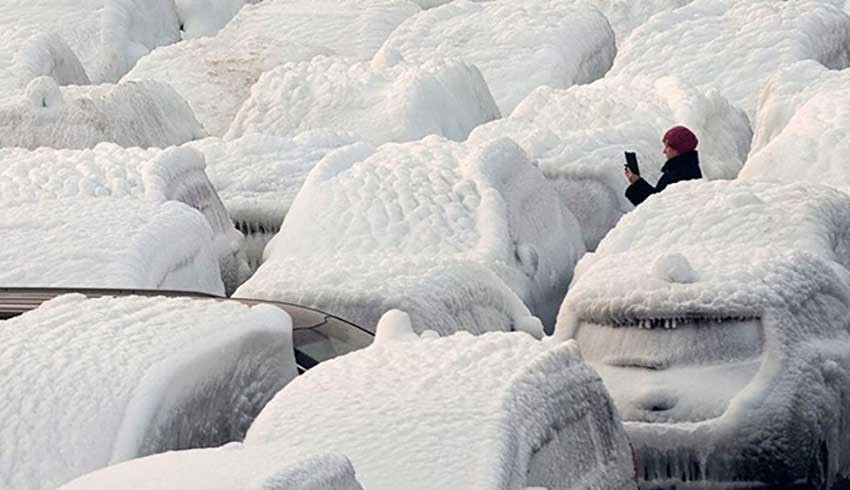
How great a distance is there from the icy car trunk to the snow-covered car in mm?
1244

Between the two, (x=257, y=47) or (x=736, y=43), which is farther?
(x=257, y=47)

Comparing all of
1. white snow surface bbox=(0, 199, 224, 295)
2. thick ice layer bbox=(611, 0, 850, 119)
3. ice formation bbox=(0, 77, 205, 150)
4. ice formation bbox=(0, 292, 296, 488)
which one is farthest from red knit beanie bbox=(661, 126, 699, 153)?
ice formation bbox=(0, 292, 296, 488)

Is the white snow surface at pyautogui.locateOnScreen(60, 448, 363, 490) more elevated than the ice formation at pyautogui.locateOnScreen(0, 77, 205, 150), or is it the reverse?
the white snow surface at pyautogui.locateOnScreen(60, 448, 363, 490)

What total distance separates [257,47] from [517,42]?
1781 millimetres

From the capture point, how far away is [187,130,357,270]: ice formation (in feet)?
38.7

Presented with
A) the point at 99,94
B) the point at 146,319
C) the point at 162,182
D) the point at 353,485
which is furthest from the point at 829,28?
the point at 353,485

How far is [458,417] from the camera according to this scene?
5578 mm

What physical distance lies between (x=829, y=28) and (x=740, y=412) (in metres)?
8.96

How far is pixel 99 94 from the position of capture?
47.2 feet

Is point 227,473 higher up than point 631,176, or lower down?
higher up

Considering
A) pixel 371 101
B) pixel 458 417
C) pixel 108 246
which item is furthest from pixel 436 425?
pixel 371 101

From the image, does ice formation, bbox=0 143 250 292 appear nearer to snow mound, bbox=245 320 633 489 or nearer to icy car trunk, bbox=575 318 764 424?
icy car trunk, bbox=575 318 764 424

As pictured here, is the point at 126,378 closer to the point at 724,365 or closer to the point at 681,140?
the point at 724,365

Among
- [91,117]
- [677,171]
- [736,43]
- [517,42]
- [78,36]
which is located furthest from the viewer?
[78,36]
